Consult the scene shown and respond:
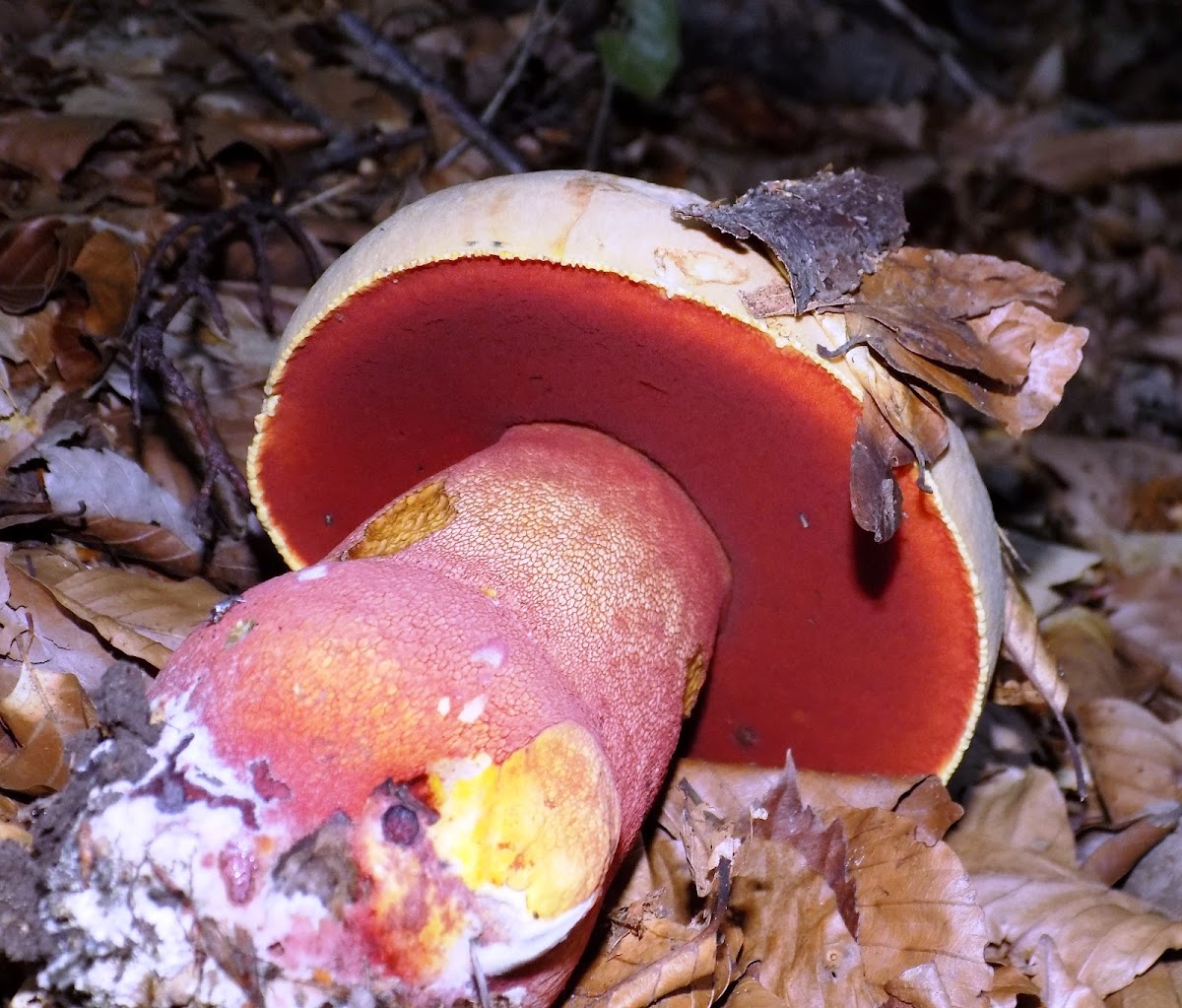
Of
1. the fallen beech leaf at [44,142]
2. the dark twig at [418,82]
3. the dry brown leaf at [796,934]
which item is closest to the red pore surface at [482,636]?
the dry brown leaf at [796,934]

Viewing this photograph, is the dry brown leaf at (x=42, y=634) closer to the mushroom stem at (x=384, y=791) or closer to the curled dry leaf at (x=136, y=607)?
the curled dry leaf at (x=136, y=607)

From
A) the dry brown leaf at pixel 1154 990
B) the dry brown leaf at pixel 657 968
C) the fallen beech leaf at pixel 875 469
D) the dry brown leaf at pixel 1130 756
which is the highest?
the fallen beech leaf at pixel 875 469

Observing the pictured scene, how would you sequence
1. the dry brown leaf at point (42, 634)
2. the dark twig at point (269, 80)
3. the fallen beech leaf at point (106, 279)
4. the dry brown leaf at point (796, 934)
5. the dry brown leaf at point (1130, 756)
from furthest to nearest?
the dark twig at point (269, 80) < the fallen beech leaf at point (106, 279) < the dry brown leaf at point (1130, 756) < the dry brown leaf at point (42, 634) < the dry brown leaf at point (796, 934)

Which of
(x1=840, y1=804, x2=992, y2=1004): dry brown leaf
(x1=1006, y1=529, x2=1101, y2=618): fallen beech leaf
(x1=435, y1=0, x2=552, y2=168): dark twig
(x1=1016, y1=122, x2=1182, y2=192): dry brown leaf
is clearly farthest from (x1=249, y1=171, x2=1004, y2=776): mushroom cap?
(x1=1016, y1=122, x2=1182, y2=192): dry brown leaf

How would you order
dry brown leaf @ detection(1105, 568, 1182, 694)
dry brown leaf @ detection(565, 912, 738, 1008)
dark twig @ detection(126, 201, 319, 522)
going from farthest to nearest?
dry brown leaf @ detection(1105, 568, 1182, 694), dark twig @ detection(126, 201, 319, 522), dry brown leaf @ detection(565, 912, 738, 1008)

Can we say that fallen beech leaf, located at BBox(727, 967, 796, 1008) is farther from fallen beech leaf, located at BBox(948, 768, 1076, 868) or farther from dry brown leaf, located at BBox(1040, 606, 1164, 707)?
dry brown leaf, located at BBox(1040, 606, 1164, 707)

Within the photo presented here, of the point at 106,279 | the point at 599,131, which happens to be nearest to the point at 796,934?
the point at 106,279

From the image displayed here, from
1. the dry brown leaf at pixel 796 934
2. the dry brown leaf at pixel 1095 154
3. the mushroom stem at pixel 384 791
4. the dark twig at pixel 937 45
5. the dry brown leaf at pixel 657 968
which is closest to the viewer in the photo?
the mushroom stem at pixel 384 791
